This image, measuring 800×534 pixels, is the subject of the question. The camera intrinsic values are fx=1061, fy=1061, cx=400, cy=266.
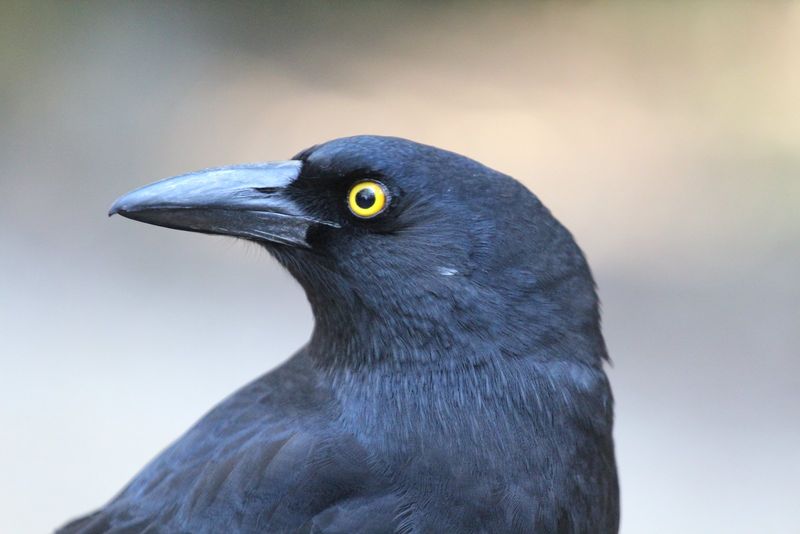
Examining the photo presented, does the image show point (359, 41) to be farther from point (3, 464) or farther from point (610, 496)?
point (610, 496)

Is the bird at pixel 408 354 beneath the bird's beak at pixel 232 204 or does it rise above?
beneath

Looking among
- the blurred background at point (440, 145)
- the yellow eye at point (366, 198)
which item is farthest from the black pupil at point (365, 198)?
the blurred background at point (440, 145)

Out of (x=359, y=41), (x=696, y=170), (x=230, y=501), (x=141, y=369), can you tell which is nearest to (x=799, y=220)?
(x=696, y=170)

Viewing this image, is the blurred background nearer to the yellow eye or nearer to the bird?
the bird

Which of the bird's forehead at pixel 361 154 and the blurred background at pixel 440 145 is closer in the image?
the bird's forehead at pixel 361 154

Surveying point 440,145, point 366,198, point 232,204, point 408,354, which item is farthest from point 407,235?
point 440,145

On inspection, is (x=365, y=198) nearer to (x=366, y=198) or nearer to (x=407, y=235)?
(x=366, y=198)

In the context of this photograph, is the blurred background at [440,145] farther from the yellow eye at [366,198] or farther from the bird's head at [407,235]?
the yellow eye at [366,198]

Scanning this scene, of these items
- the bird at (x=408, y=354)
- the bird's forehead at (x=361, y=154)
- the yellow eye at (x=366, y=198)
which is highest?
the bird's forehead at (x=361, y=154)
